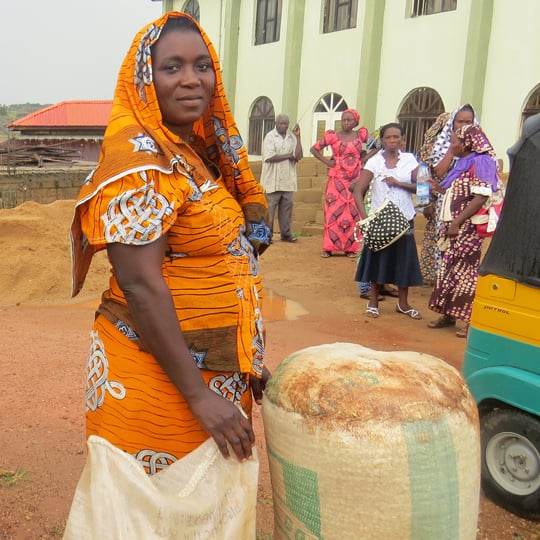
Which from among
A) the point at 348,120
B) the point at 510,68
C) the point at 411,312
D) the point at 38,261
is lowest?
the point at 38,261

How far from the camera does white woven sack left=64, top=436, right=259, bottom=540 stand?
148 centimetres

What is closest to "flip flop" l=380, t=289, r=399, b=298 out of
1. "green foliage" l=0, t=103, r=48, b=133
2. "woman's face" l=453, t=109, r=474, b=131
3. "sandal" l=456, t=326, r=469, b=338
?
"sandal" l=456, t=326, r=469, b=338

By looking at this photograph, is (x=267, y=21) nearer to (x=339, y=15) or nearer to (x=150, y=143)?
(x=339, y=15)

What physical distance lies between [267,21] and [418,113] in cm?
599

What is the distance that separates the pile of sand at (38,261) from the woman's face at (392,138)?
149 inches

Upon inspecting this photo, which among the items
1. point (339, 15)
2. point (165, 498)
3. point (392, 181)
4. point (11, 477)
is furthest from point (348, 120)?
point (339, 15)

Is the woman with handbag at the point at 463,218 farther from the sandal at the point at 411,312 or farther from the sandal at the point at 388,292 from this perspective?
the sandal at the point at 388,292

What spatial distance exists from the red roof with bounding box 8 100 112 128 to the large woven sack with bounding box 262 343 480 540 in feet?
85.2

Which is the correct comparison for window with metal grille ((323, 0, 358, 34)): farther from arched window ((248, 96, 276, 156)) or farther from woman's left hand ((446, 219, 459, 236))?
woman's left hand ((446, 219, 459, 236))

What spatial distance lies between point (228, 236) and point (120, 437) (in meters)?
0.59

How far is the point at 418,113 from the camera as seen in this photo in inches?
525

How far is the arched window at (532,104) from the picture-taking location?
11.2 metres

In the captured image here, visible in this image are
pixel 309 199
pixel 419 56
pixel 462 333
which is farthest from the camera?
pixel 419 56

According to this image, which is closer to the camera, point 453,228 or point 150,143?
point 150,143
